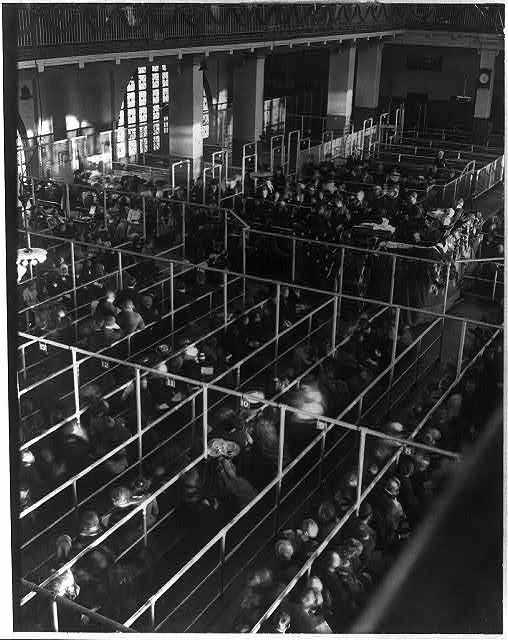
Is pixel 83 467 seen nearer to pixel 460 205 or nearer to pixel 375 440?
pixel 375 440

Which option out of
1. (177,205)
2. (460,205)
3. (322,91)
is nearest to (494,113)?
(322,91)

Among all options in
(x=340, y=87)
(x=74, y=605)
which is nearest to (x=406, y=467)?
(x=74, y=605)

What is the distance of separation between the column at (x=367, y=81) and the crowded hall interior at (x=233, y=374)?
9.97m

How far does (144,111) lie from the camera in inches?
1022

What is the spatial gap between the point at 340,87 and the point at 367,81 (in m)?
2.68

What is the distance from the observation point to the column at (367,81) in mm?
33844

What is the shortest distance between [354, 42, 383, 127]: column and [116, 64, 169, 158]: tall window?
10322 mm

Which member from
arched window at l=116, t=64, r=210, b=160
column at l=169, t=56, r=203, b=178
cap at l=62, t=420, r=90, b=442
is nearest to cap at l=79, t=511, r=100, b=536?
cap at l=62, t=420, r=90, b=442

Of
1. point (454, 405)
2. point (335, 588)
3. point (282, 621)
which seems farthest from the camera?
point (454, 405)

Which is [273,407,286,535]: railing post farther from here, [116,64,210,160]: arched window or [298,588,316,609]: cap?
[116,64,210,160]: arched window

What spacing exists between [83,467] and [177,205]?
8.67 meters

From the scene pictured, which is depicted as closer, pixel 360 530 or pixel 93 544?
pixel 93 544

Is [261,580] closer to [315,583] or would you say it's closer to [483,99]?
[315,583]

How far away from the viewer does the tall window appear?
25.0 meters
